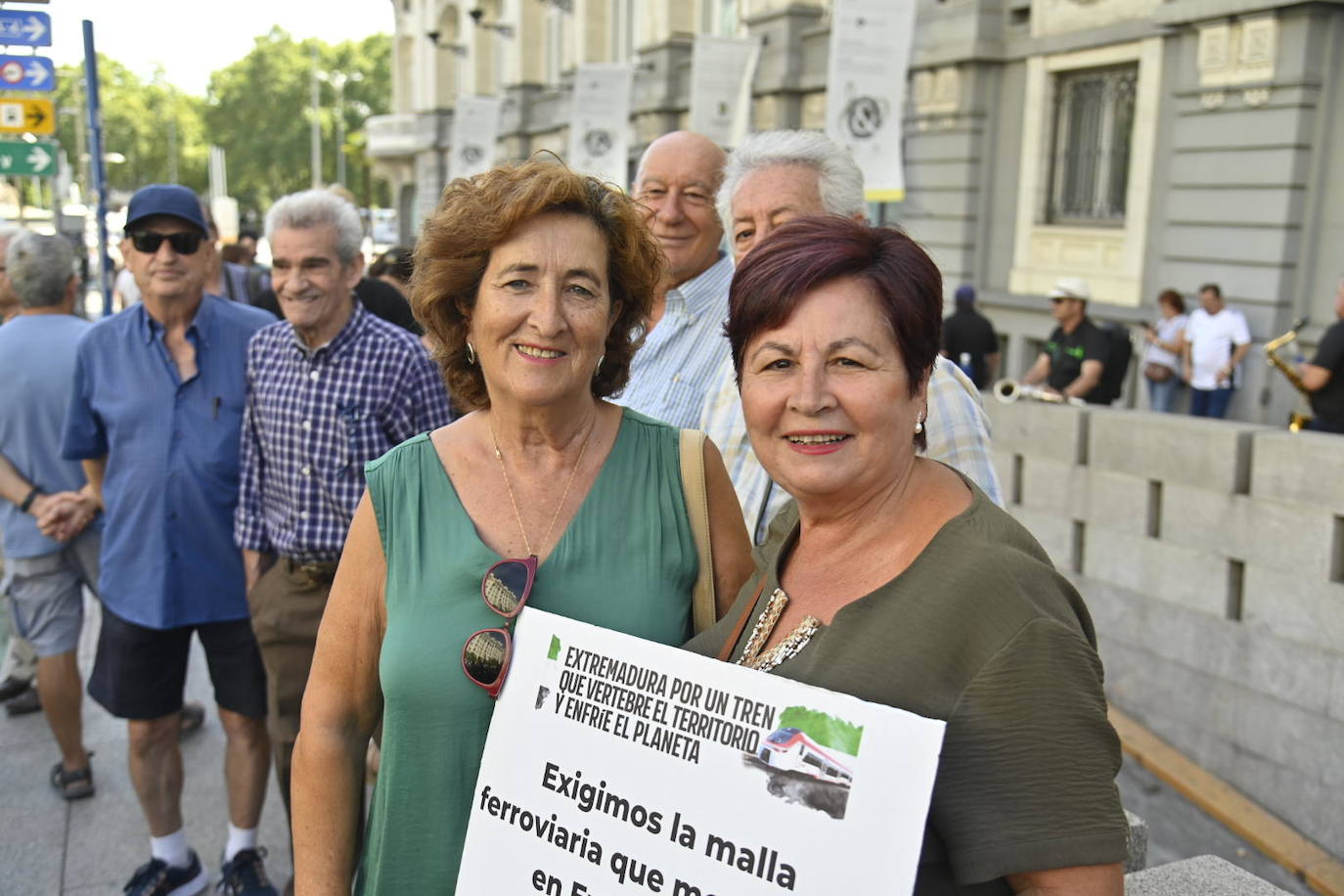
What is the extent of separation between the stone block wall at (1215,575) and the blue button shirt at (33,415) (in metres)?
5.20

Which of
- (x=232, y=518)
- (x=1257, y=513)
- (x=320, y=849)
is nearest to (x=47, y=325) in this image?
(x=232, y=518)

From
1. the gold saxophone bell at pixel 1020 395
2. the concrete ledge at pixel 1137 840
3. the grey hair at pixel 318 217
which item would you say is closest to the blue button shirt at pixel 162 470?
the grey hair at pixel 318 217

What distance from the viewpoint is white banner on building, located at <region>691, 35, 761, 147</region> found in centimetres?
1600

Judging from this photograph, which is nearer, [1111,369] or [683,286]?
[683,286]

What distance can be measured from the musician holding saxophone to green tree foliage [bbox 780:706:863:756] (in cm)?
696

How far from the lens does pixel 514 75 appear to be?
34.2 m

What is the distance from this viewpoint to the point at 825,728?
156cm

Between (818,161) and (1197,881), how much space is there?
191 centimetres

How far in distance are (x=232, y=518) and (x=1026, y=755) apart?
10.9ft

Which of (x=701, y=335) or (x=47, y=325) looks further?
(x=47, y=325)

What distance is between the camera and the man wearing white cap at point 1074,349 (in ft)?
33.9

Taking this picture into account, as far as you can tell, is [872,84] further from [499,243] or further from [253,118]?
[253,118]

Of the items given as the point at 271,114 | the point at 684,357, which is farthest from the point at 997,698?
the point at 271,114

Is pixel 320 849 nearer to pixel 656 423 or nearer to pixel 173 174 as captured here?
pixel 656 423
